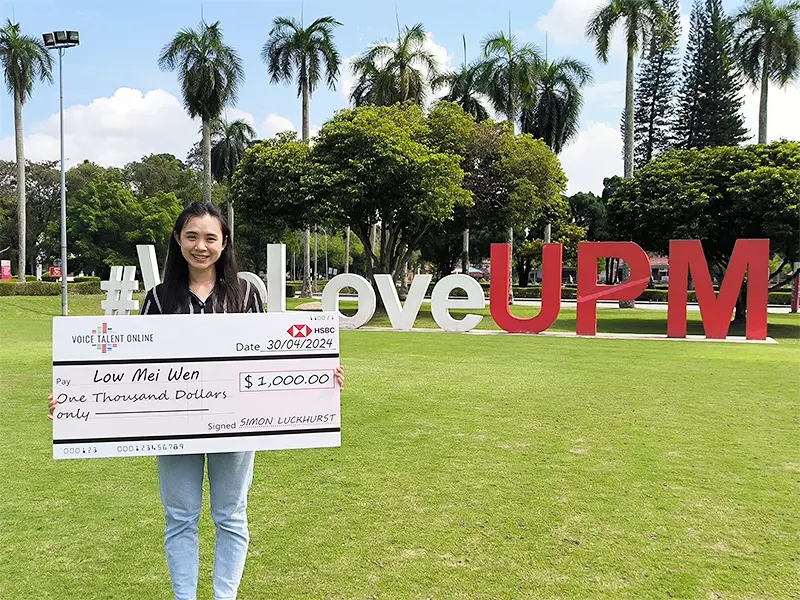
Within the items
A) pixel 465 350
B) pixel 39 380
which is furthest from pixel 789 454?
pixel 39 380

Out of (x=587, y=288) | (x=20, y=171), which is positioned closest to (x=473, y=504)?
(x=587, y=288)

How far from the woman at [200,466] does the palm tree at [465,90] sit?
30162mm

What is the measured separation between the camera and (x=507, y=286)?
17375 mm

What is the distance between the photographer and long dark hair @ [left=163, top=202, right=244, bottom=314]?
2.97 m

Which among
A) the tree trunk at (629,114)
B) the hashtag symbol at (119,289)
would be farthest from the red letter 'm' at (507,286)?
the tree trunk at (629,114)

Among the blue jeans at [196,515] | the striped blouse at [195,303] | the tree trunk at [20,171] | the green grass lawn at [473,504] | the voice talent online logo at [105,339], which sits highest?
the tree trunk at [20,171]

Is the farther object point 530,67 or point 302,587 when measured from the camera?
point 530,67

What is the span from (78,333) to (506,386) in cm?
716

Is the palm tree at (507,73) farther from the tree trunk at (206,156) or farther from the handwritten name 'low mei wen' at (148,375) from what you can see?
the handwritten name 'low mei wen' at (148,375)

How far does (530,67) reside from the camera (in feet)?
97.1

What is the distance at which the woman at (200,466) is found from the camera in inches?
112

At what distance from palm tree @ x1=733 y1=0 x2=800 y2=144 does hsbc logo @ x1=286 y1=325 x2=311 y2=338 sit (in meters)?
29.9

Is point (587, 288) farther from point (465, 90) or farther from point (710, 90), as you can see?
point (710, 90)

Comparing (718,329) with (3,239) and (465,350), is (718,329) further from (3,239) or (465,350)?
(3,239)
